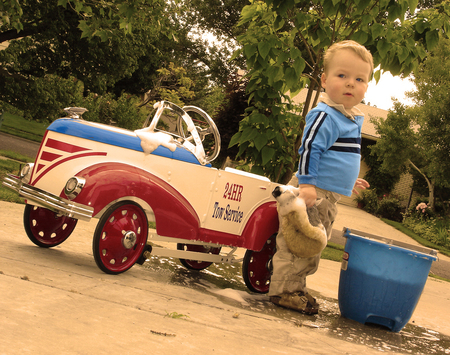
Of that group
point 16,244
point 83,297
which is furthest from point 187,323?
point 16,244

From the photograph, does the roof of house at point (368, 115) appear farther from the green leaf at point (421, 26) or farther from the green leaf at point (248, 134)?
the green leaf at point (421, 26)

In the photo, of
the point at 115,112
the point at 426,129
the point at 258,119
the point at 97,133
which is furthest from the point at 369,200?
the point at 97,133

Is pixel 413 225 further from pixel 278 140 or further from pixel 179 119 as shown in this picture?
pixel 179 119

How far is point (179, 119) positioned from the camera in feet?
14.9

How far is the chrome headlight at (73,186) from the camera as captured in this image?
328cm

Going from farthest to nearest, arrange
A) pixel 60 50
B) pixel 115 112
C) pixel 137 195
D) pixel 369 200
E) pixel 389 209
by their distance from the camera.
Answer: pixel 369 200, pixel 389 209, pixel 115 112, pixel 60 50, pixel 137 195

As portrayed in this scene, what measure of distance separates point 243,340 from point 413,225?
19.1 metres

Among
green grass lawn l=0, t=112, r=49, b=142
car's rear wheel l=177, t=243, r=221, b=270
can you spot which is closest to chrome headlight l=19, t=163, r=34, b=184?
car's rear wheel l=177, t=243, r=221, b=270

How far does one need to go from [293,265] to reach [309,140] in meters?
1.04

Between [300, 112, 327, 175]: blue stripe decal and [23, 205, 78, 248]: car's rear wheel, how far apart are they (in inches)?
88.2

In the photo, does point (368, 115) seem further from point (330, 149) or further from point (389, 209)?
point (330, 149)

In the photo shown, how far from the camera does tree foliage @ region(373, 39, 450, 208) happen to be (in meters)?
18.4

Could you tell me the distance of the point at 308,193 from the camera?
11.4 feet

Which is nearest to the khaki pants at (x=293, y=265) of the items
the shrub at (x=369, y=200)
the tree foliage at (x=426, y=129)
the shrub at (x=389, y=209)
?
the tree foliage at (x=426, y=129)
